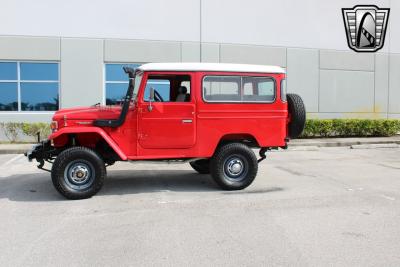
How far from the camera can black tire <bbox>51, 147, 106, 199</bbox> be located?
6.76m

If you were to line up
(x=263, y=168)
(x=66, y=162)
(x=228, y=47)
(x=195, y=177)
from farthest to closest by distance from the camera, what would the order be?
(x=228, y=47) → (x=263, y=168) → (x=195, y=177) → (x=66, y=162)

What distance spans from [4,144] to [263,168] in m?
9.44

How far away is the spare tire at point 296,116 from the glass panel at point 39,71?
10896mm

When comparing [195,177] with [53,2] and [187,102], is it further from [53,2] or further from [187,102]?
[53,2]

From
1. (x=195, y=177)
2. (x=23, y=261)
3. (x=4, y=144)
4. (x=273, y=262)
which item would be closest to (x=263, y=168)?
(x=195, y=177)

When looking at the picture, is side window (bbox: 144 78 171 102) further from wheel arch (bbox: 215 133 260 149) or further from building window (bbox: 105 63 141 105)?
building window (bbox: 105 63 141 105)

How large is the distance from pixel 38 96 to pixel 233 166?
35.9ft

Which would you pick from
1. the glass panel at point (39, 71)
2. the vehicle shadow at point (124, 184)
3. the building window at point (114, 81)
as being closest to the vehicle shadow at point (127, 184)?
the vehicle shadow at point (124, 184)

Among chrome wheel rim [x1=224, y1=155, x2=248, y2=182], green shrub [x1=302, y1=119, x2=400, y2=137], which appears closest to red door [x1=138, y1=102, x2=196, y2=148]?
chrome wheel rim [x1=224, y1=155, x2=248, y2=182]

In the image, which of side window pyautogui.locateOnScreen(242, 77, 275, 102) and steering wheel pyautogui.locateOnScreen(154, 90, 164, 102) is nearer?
steering wheel pyautogui.locateOnScreen(154, 90, 164, 102)

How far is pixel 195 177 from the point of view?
8859 mm

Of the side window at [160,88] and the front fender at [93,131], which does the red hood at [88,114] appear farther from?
the side window at [160,88]

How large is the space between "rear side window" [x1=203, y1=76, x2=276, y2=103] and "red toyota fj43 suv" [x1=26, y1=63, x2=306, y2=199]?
17 mm

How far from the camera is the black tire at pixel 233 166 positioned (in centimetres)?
750
